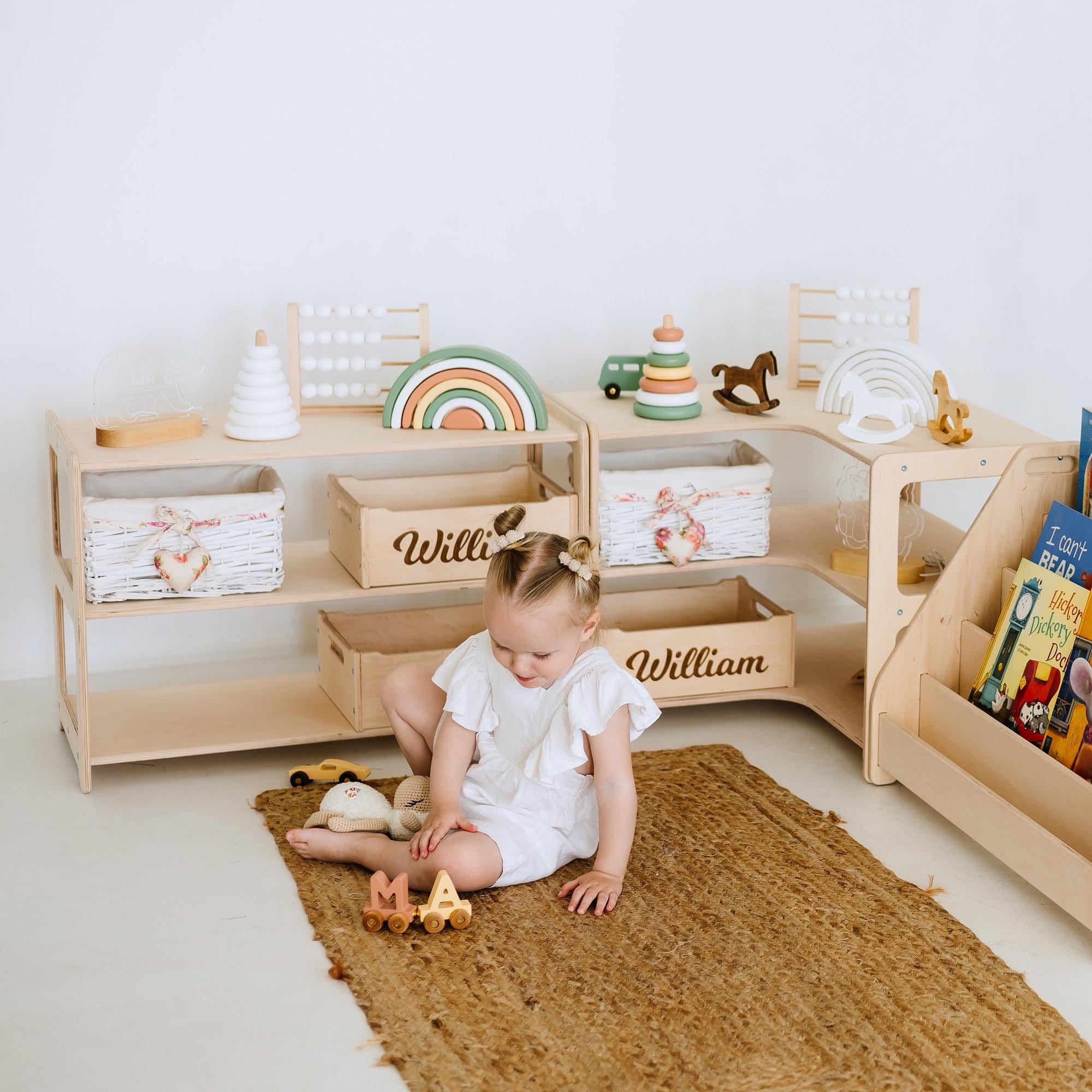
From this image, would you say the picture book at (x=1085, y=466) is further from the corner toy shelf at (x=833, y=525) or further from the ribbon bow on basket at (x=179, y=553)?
the ribbon bow on basket at (x=179, y=553)

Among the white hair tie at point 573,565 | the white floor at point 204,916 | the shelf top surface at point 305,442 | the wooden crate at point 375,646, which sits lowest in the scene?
the white floor at point 204,916

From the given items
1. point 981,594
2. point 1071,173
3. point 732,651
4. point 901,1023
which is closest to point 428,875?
point 901,1023

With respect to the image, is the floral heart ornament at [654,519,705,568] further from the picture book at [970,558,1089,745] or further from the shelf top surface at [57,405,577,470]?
the picture book at [970,558,1089,745]

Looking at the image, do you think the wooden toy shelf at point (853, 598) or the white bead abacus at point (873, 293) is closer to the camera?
the wooden toy shelf at point (853, 598)

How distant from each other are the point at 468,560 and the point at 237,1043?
110cm

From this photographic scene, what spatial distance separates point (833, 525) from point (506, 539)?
46.4 inches

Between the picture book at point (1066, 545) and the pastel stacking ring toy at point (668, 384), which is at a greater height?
the pastel stacking ring toy at point (668, 384)

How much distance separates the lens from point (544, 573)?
2119 millimetres

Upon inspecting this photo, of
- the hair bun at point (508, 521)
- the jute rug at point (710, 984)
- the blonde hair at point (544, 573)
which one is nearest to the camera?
the jute rug at point (710, 984)

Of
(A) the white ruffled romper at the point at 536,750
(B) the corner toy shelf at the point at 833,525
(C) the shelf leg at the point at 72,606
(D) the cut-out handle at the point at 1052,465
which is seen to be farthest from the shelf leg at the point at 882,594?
(C) the shelf leg at the point at 72,606

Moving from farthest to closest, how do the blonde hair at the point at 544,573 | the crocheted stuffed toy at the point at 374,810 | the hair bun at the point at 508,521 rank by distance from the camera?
the crocheted stuffed toy at the point at 374,810, the hair bun at the point at 508,521, the blonde hair at the point at 544,573

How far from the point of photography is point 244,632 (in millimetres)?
3320

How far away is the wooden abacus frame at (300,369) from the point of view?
2.79 m

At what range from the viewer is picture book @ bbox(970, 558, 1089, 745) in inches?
88.9
